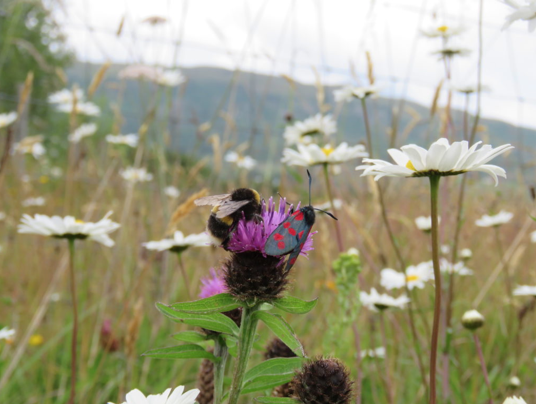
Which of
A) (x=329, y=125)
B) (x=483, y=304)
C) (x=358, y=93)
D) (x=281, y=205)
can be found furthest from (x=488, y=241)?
(x=281, y=205)

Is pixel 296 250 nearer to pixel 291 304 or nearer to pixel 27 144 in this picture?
pixel 291 304

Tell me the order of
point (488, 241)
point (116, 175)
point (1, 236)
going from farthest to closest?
point (116, 175)
point (488, 241)
point (1, 236)

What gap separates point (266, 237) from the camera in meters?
→ 0.93

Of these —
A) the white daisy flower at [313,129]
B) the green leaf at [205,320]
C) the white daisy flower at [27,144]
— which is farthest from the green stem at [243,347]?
the white daisy flower at [313,129]

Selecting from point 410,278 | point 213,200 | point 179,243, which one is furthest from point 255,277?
point 410,278

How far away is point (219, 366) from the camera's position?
99 centimetres

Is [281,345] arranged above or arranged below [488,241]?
below

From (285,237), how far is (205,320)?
0.20 meters

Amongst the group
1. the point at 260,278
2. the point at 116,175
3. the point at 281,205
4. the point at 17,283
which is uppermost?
the point at 116,175

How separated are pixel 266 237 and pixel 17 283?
250cm

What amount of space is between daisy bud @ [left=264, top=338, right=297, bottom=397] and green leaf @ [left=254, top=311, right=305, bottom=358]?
0.90 feet

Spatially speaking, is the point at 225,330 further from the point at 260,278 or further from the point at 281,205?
the point at 281,205

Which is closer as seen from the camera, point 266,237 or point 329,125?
point 266,237

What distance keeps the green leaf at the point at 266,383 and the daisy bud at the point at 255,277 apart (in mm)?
136
